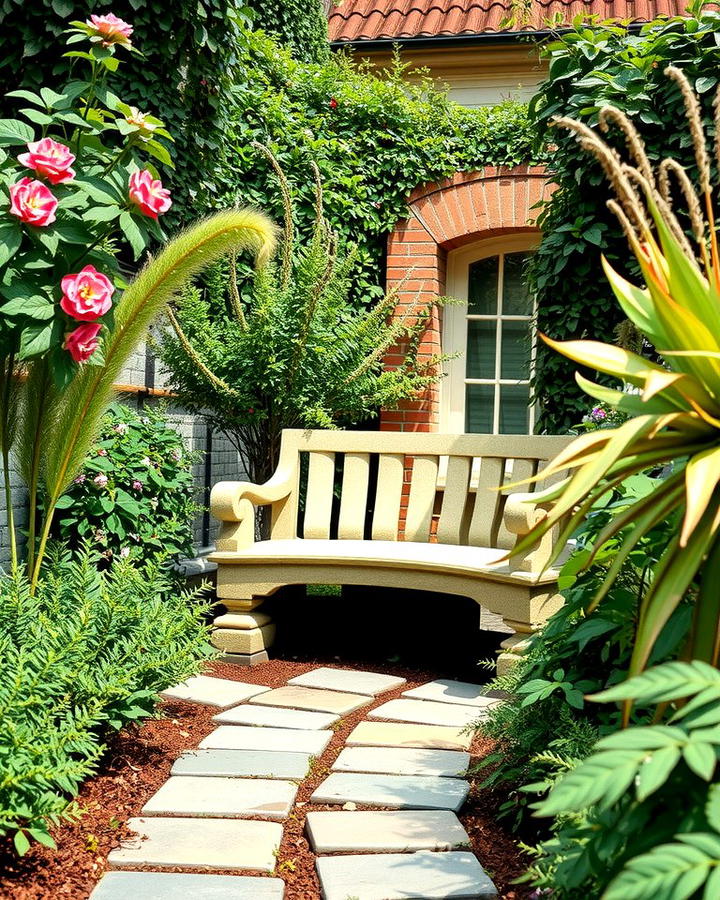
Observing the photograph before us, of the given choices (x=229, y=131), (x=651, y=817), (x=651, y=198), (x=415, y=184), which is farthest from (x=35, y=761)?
(x=415, y=184)

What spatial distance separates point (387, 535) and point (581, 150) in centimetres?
193

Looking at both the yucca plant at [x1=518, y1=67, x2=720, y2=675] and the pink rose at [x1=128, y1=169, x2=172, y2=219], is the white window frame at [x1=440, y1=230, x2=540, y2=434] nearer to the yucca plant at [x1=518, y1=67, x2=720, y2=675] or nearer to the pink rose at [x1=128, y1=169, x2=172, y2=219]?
the pink rose at [x1=128, y1=169, x2=172, y2=219]

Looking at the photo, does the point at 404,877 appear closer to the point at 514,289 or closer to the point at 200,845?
the point at 200,845

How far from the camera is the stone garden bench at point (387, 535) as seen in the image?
3643 millimetres

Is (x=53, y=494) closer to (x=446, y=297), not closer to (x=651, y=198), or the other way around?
(x=651, y=198)

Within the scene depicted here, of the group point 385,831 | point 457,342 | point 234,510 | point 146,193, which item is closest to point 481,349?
point 457,342

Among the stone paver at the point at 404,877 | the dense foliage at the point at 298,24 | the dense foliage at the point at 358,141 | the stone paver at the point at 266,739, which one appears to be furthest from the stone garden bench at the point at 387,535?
the dense foliage at the point at 298,24

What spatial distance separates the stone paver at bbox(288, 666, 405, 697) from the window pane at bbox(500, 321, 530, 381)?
134 inches

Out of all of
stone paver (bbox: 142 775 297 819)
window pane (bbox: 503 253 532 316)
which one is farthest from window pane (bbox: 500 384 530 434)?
stone paver (bbox: 142 775 297 819)

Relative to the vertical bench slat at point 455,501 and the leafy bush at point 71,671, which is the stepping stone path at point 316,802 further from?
the vertical bench slat at point 455,501

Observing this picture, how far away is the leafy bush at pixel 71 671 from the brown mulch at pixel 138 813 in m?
0.08

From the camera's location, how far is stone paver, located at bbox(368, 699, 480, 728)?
3.28m

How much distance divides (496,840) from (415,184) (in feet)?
16.4

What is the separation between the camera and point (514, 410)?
22.8 ft
